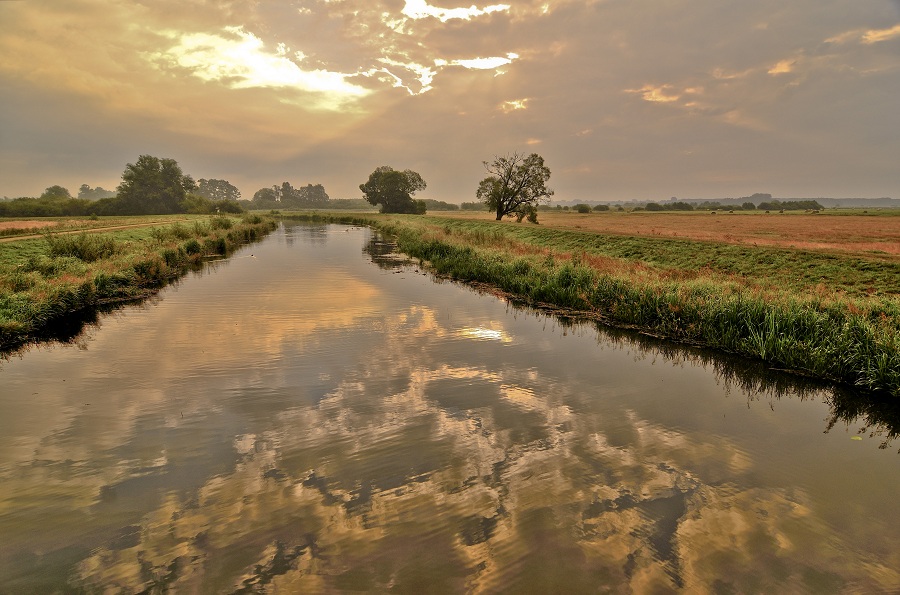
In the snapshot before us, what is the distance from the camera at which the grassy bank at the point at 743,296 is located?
11.8 m

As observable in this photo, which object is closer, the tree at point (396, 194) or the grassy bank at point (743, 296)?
the grassy bank at point (743, 296)

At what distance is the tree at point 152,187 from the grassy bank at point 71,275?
97.1 m

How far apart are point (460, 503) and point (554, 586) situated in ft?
5.92

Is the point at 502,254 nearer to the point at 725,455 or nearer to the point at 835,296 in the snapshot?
the point at 835,296

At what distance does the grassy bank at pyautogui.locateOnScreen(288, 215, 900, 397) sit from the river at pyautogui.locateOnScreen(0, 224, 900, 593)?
1218mm

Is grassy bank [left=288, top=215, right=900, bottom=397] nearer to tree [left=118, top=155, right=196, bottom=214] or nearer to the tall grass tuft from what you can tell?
the tall grass tuft

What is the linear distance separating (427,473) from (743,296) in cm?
1486

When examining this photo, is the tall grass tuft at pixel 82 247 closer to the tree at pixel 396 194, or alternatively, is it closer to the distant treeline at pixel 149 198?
the distant treeline at pixel 149 198

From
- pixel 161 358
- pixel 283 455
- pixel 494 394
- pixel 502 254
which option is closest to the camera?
pixel 283 455

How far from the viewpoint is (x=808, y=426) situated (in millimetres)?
9242

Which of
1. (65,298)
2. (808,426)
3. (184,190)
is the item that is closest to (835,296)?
(808,426)

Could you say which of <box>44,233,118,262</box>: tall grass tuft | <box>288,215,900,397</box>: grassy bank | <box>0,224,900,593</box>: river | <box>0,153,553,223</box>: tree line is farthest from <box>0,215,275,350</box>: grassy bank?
<box>0,153,553,223</box>: tree line

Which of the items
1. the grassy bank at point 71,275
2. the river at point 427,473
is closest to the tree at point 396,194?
the grassy bank at point 71,275

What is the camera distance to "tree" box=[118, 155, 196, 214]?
4405 inches
